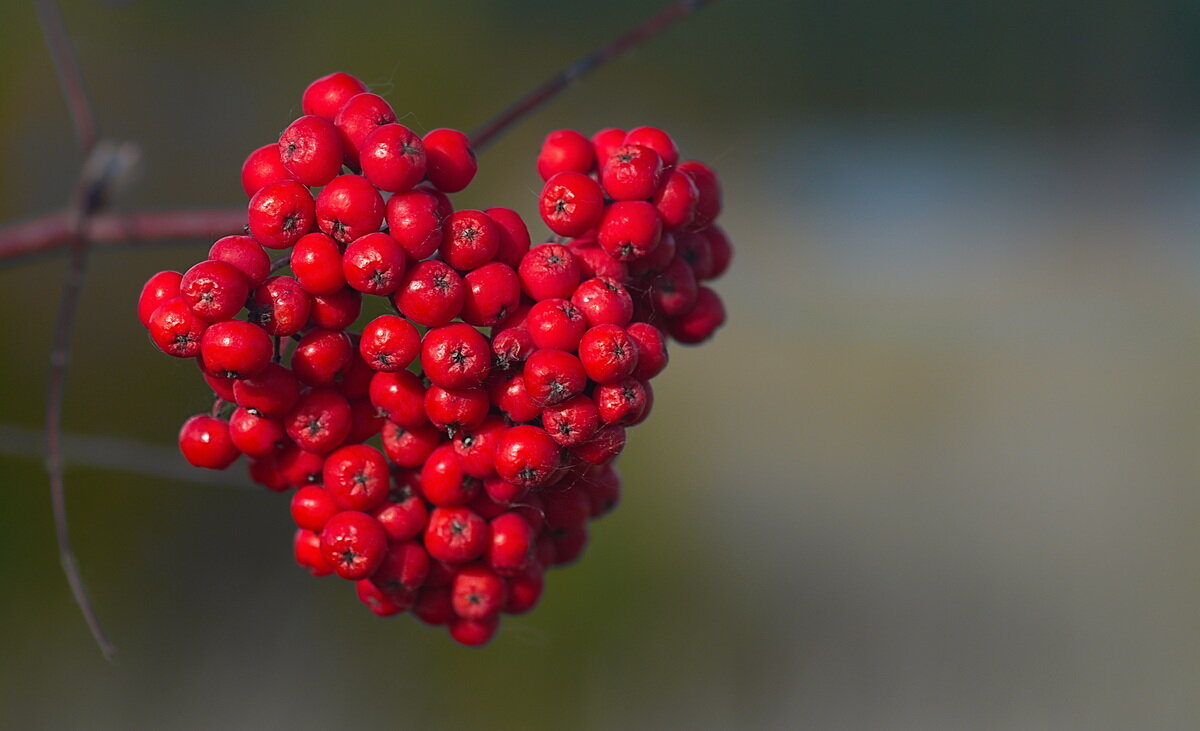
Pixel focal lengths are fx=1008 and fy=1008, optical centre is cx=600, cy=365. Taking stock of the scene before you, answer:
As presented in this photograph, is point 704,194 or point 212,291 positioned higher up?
point 704,194

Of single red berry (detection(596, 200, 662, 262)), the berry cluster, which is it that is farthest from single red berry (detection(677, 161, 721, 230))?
single red berry (detection(596, 200, 662, 262))

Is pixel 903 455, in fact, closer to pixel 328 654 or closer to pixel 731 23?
pixel 328 654

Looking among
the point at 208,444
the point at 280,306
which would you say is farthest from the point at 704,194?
the point at 208,444

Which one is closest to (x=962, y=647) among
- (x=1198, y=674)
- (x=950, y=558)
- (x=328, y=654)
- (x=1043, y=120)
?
(x=950, y=558)

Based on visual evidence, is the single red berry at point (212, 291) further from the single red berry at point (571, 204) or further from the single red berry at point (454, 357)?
the single red berry at point (571, 204)

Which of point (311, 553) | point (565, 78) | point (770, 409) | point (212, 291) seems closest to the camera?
point (212, 291)

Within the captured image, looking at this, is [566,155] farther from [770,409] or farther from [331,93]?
[770,409]

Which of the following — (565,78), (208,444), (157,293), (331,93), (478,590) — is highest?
(565,78)
